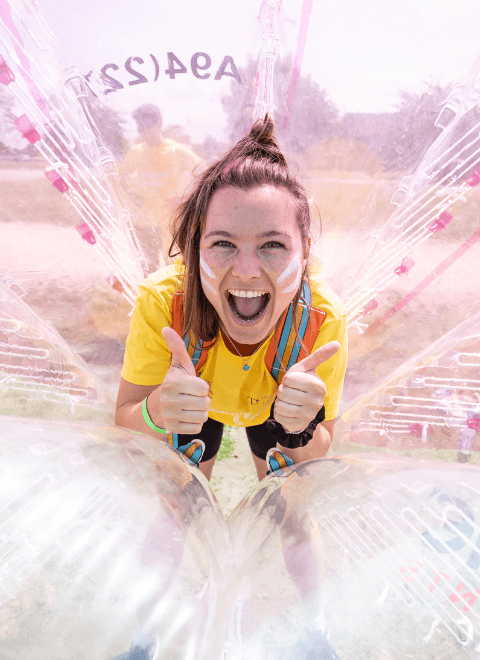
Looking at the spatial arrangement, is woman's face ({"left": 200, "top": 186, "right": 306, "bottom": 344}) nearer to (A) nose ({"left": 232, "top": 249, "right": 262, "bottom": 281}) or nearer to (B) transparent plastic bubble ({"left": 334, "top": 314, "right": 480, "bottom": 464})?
(A) nose ({"left": 232, "top": 249, "right": 262, "bottom": 281})

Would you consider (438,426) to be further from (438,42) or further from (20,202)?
(20,202)

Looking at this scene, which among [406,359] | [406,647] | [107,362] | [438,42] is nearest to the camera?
[406,647]

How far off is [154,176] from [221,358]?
25.9 inches

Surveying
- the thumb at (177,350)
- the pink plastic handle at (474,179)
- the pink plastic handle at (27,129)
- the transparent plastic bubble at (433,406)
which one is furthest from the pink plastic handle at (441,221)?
the pink plastic handle at (27,129)

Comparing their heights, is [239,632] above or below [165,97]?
below

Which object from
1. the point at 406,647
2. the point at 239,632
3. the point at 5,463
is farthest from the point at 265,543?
the point at 5,463

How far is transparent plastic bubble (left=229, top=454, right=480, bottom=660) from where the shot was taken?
55cm

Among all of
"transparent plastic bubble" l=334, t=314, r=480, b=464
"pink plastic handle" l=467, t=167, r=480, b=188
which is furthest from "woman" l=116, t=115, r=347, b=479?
"pink plastic handle" l=467, t=167, r=480, b=188

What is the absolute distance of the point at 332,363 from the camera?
3.11ft

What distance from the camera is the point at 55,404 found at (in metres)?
1.27

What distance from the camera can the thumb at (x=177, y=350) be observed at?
2.52 feet

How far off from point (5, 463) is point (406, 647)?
0.59 m

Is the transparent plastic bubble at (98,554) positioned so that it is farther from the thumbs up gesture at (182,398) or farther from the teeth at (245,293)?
the teeth at (245,293)

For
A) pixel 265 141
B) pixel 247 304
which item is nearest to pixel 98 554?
pixel 247 304
